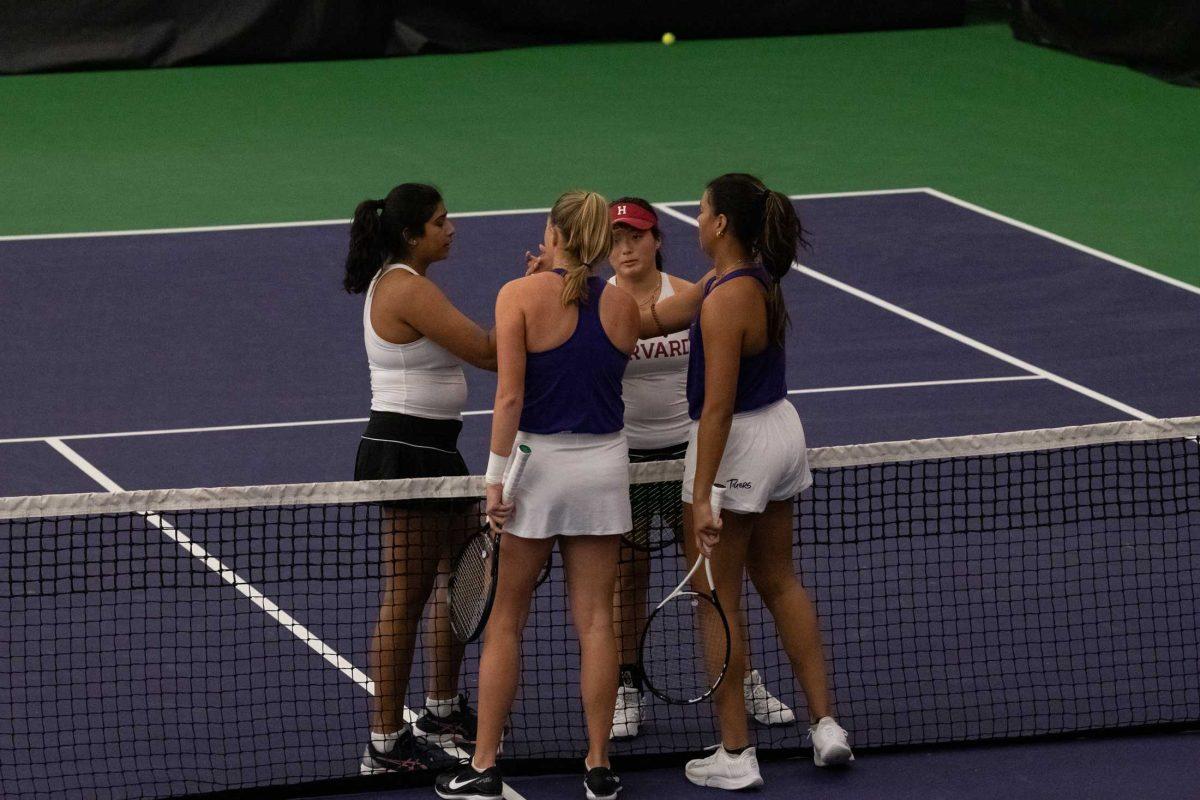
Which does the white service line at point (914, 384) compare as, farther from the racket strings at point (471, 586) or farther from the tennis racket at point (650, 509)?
the racket strings at point (471, 586)

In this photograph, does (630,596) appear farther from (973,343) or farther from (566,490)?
(973,343)

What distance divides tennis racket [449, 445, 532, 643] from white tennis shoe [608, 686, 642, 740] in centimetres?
74

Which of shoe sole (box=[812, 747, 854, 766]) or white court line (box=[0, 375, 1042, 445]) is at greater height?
white court line (box=[0, 375, 1042, 445])

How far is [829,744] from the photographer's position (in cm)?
667

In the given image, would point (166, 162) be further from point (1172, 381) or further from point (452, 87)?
point (1172, 381)

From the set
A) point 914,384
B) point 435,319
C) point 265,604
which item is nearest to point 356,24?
point 914,384

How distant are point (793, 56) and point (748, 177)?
53.2ft

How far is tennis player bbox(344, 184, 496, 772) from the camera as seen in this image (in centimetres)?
654

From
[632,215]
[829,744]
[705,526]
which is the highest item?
[632,215]

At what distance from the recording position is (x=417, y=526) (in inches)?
268

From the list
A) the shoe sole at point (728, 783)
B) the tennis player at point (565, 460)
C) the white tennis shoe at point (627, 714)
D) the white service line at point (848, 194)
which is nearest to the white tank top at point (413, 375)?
the tennis player at point (565, 460)

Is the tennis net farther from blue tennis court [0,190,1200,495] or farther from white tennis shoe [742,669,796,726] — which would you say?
blue tennis court [0,190,1200,495]

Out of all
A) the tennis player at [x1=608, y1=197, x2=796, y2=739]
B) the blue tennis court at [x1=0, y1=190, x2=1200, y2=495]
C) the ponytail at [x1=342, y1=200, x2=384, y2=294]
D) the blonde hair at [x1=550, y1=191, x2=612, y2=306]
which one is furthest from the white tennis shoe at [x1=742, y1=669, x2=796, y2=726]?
the blue tennis court at [x1=0, y1=190, x2=1200, y2=495]

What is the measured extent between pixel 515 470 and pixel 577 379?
0.35 m
